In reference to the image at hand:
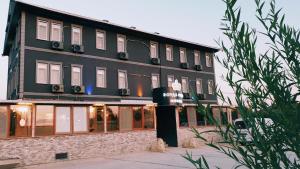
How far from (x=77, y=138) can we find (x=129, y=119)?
477cm

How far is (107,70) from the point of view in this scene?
25.1 metres

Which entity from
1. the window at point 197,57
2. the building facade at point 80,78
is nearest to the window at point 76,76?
the building facade at point 80,78

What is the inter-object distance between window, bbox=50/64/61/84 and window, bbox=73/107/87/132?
329 centimetres

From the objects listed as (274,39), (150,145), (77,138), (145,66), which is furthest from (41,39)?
(274,39)

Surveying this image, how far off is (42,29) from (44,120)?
7579 millimetres

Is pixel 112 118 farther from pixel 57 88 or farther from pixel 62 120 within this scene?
pixel 57 88

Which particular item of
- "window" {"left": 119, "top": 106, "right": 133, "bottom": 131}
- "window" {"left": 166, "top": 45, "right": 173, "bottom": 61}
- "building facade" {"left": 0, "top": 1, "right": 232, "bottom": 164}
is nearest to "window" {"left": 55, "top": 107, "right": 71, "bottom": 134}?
"building facade" {"left": 0, "top": 1, "right": 232, "bottom": 164}

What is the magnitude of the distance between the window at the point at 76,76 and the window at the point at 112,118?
354 centimetres

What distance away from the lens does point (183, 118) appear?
26750 millimetres

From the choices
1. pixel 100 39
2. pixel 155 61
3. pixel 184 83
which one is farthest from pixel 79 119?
pixel 184 83

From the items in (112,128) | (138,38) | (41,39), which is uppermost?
(138,38)

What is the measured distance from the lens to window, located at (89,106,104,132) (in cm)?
2089

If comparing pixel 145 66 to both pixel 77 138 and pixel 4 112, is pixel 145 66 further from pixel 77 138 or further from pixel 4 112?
pixel 4 112

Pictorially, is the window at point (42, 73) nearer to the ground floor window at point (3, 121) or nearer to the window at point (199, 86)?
the ground floor window at point (3, 121)
